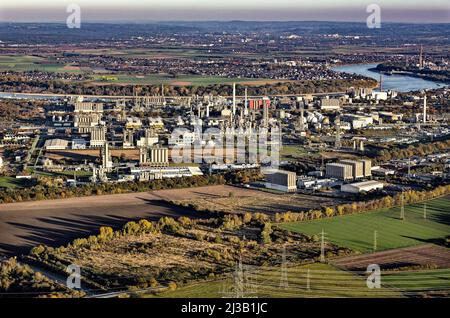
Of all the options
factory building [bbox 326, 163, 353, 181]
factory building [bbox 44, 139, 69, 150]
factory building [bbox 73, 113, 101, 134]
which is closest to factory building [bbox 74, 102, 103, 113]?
factory building [bbox 73, 113, 101, 134]

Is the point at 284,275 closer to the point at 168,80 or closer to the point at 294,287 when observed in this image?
the point at 294,287

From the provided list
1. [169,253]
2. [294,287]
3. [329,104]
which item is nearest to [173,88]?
[329,104]

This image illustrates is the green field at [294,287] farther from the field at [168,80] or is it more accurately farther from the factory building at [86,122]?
the field at [168,80]

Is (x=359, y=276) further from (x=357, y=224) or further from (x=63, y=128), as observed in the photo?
(x=63, y=128)

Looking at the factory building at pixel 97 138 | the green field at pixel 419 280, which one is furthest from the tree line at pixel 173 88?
the green field at pixel 419 280

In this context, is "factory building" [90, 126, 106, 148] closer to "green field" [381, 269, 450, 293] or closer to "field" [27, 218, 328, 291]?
"field" [27, 218, 328, 291]

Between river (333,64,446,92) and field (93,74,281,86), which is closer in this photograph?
river (333,64,446,92)
